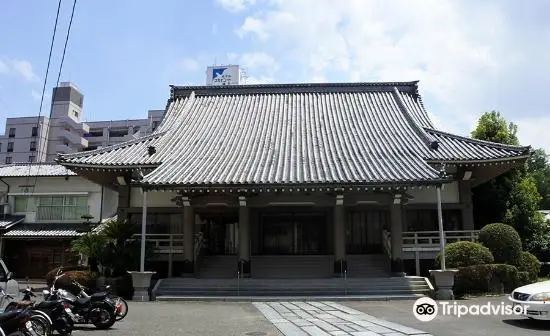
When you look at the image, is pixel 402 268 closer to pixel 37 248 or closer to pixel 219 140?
pixel 219 140

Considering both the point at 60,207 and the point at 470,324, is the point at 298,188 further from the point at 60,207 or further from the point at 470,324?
the point at 60,207

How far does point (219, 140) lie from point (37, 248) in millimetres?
17223

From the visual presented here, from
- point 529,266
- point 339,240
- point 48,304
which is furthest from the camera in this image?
point 339,240

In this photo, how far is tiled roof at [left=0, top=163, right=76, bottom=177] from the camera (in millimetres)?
33938

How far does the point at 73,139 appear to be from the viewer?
75.6m

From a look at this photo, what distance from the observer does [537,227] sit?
25.3 m

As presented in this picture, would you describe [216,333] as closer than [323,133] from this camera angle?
Yes

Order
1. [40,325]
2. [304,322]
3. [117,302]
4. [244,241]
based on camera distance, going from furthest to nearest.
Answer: [244,241]
[117,302]
[304,322]
[40,325]

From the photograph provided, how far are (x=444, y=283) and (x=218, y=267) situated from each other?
10.1 meters

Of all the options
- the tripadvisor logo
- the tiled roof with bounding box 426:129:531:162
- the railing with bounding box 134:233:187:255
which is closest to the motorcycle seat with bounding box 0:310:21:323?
the tripadvisor logo

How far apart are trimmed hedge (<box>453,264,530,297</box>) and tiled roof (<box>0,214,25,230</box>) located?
2926 cm

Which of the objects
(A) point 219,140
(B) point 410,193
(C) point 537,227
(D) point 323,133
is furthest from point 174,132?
(C) point 537,227

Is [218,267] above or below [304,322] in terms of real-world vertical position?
above

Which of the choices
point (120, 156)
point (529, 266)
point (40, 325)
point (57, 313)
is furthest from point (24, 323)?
point (529, 266)
